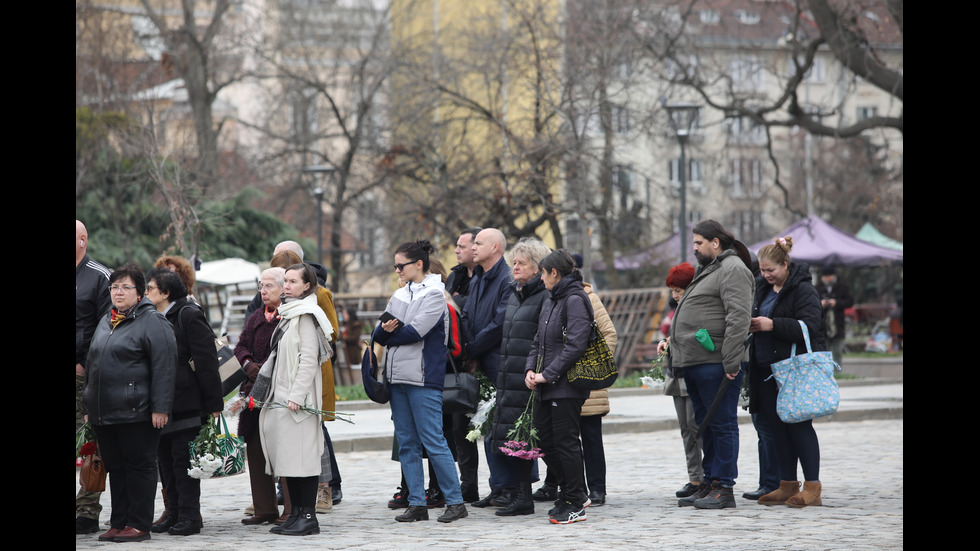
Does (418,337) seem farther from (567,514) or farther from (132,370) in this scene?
(132,370)

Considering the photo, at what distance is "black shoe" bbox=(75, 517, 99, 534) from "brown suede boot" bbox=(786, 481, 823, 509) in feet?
15.4

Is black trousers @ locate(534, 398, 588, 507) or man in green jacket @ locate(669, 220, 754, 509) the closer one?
black trousers @ locate(534, 398, 588, 507)

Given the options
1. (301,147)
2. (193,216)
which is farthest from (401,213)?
(301,147)

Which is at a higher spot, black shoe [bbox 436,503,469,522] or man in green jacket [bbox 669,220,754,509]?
man in green jacket [bbox 669,220,754,509]

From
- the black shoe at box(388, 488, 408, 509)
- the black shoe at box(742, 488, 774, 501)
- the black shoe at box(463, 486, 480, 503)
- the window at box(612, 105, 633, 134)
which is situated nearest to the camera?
the black shoe at box(388, 488, 408, 509)

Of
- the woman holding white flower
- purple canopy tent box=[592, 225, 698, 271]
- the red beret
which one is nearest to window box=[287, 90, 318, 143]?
purple canopy tent box=[592, 225, 698, 271]

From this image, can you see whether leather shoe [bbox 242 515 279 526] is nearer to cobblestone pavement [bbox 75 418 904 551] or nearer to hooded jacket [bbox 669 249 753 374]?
cobblestone pavement [bbox 75 418 904 551]

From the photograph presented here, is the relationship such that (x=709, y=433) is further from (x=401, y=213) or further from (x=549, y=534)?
(x=401, y=213)

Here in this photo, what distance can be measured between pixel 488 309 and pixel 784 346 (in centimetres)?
210

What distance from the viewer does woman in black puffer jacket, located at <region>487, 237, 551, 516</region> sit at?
8.41 meters

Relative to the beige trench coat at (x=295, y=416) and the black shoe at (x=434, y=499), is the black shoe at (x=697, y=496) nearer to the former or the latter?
the black shoe at (x=434, y=499)

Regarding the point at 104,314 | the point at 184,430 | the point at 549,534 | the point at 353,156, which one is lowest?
the point at 549,534
